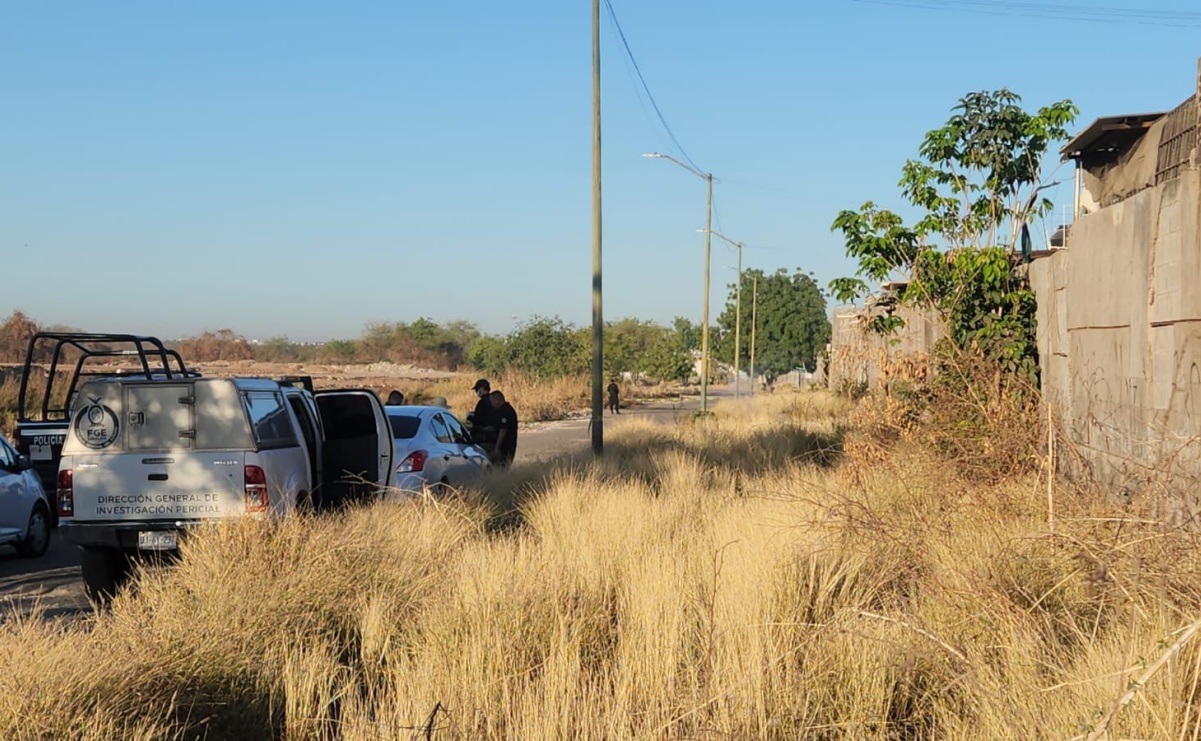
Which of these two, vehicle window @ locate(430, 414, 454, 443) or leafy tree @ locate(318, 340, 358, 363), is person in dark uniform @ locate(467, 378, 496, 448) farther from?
leafy tree @ locate(318, 340, 358, 363)

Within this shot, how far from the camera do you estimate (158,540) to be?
1048 cm

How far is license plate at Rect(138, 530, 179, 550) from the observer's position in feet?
34.3

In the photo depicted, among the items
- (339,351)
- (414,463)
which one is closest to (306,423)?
(414,463)

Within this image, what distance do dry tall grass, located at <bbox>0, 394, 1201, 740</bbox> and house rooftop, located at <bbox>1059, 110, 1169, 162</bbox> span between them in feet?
35.1

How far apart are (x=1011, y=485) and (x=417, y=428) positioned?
26.5ft

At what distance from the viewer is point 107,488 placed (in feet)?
34.8

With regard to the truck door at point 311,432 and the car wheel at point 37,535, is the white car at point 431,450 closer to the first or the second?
the truck door at point 311,432

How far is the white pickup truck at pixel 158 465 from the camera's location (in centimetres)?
1050

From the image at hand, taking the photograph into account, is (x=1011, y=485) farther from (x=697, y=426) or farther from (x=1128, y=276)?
(x=697, y=426)

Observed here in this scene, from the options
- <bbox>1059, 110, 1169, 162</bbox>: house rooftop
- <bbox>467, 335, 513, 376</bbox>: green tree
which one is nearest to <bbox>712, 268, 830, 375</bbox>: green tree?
<bbox>467, 335, 513, 376</bbox>: green tree

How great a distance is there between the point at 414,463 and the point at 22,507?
4256mm

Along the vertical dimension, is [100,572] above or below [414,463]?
below

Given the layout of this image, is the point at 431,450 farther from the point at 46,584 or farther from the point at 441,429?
the point at 46,584

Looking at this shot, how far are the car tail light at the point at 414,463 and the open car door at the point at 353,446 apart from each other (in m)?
1.40
